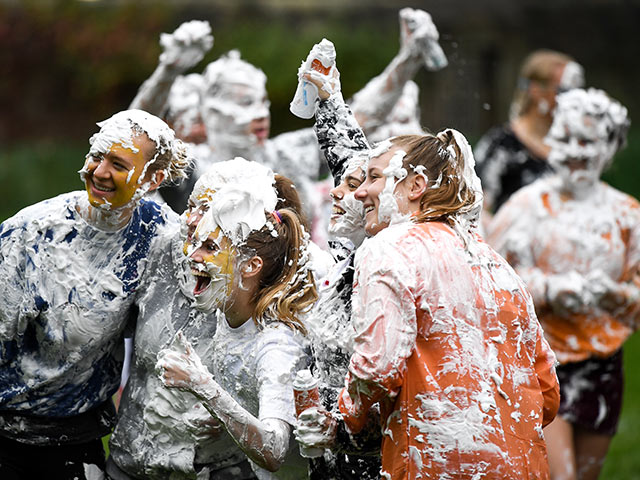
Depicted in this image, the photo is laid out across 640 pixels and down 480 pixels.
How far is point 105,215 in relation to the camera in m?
4.17

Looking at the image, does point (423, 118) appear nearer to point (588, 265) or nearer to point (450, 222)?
point (588, 265)

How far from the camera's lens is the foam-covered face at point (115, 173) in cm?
407

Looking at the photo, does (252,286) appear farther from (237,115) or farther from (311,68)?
(237,115)

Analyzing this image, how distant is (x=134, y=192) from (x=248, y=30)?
38.6ft

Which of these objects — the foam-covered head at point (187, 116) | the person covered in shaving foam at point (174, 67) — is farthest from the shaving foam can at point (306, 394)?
the foam-covered head at point (187, 116)

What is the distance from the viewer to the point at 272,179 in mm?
4141

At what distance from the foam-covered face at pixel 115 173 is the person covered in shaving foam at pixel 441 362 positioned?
41.0 inches

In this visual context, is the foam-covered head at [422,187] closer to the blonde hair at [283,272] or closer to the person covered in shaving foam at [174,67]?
the blonde hair at [283,272]

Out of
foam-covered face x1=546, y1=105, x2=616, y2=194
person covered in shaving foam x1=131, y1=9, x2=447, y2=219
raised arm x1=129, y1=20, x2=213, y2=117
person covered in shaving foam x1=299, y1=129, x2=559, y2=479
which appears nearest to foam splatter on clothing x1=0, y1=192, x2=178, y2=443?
person covered in shaving foam x1=299, y1=129, x2=559, y2=479

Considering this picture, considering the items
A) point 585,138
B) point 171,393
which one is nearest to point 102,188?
point 171,393

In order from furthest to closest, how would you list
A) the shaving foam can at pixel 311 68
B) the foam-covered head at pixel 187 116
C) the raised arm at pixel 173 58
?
the foam-covered head at pixel 187 116 < the raised arm at pixel 173 58 < the shaving foam can at pixel 311 68

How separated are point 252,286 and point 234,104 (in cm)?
259

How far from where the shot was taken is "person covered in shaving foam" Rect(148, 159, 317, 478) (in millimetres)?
3871

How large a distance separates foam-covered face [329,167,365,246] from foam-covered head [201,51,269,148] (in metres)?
2.45
